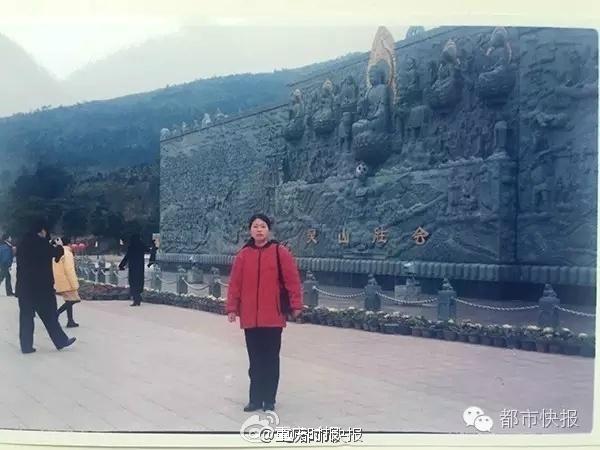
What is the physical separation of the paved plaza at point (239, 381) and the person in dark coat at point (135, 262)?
49 centimetres

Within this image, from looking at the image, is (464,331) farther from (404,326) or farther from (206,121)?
(206,121)

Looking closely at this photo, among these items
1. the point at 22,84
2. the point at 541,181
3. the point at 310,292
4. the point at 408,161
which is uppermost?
the point at 22,84

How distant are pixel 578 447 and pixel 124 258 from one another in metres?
3.68

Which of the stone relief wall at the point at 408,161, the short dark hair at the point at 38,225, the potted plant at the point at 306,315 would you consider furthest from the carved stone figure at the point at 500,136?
the short dark hair at the point at 38,225

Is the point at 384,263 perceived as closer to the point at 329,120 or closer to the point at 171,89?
the point at 329,120

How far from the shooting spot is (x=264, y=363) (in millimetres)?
3881

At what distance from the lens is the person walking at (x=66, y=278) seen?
5.25 meters

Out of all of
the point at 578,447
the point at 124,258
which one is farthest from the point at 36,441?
the point at 578,447

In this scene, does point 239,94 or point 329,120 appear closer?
point 239,94

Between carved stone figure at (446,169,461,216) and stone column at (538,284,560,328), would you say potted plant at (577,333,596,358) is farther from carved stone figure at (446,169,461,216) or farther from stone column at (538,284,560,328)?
carved stone figure at (446,169,461,216)

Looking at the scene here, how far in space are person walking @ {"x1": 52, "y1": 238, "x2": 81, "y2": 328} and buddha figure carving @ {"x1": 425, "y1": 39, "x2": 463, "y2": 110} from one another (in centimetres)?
396

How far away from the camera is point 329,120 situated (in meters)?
7.75

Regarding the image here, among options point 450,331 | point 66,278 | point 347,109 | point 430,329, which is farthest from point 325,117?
point 66,278

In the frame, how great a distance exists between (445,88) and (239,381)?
4.19 metres
